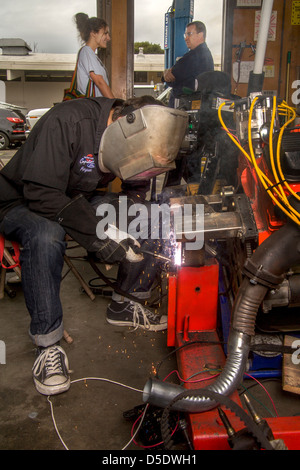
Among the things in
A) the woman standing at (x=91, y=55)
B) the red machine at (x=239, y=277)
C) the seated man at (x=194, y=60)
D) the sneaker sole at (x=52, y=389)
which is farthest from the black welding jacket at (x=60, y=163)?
the seated man at (x=194, y=60)

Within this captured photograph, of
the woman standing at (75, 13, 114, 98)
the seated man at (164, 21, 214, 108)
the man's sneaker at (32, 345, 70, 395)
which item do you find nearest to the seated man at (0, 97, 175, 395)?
the man's sneaker at (32, 345, 70, 395)

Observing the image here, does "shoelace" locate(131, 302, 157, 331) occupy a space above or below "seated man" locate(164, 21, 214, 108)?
below

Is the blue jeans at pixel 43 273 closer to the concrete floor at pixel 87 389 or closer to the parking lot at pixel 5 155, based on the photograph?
the concrete floor at pixel 87 389

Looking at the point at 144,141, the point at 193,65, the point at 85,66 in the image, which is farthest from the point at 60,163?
the point at 193,65

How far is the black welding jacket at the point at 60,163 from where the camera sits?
1831 mm

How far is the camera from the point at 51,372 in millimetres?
1786

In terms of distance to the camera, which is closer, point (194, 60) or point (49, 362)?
point (49, 362)

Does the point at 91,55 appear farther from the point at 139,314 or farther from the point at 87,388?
the point at 87,388

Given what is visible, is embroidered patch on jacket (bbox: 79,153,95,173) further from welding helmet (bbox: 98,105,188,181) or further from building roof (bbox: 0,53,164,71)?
building roof (bbox: 0,53,164,71)

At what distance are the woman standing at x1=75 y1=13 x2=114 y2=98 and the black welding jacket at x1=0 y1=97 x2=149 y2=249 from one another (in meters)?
1.49

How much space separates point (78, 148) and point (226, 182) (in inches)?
43.5

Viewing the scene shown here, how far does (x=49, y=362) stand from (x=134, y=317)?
640 mm

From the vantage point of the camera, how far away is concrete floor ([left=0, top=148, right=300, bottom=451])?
4.99 feet
